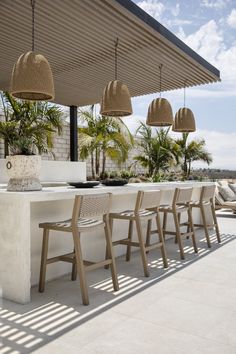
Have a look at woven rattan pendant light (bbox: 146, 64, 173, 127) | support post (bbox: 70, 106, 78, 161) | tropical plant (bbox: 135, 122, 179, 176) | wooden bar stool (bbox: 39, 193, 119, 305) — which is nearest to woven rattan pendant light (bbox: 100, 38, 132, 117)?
woven rattan pendant light (bbox: 146, 64, 173, 127)

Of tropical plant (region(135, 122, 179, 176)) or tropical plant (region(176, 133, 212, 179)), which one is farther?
tropical plant (region(176, 133, 212, 179))

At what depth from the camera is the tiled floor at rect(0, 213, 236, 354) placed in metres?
2.15

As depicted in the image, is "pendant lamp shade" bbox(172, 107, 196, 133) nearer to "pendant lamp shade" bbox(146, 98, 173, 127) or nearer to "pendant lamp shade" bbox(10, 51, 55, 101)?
A: "pendant lamp shade" bbox(146, 98, 173, 127)

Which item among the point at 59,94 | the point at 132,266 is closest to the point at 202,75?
the point at 59,94

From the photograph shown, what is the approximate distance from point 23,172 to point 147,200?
3.98 ft

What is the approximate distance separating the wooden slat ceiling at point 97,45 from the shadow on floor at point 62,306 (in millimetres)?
2507

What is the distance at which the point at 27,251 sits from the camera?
279cm

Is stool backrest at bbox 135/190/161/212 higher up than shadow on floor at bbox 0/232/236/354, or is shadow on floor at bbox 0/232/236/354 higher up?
stool backrest at bbox 135/190/161/212

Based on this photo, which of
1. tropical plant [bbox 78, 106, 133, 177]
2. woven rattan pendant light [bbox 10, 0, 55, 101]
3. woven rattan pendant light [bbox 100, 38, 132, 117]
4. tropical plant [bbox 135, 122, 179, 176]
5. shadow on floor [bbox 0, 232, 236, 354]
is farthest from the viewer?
tropical plant [bbox 135, 122, 179, 176]

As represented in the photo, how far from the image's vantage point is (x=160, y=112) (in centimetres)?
509

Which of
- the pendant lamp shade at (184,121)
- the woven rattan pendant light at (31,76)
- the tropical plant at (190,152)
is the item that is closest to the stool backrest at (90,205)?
the woven rattan pendant light at (31,76)

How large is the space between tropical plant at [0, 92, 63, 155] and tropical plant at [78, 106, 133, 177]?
5.57ft

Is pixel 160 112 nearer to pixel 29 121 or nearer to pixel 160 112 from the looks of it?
pixel 160 112

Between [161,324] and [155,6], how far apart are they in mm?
4521
